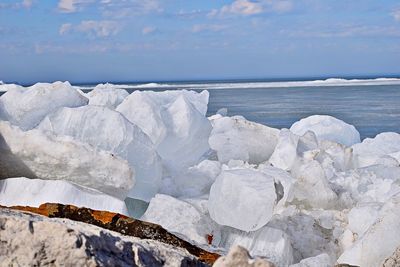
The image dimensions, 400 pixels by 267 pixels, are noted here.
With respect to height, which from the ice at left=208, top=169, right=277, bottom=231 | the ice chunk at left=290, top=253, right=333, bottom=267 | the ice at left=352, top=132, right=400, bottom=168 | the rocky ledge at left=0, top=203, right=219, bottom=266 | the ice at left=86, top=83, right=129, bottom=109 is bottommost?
the ice chunk at left=290, top=253, right=333, bottom=267

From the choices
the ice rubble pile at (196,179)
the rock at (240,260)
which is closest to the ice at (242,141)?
the ice rubble pile at (196,179)

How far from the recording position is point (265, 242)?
11.3ft

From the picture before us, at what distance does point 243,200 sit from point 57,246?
205 centimetres

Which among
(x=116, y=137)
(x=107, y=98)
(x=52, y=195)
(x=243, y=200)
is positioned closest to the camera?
(x=52, y=195)

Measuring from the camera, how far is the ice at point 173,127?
4547mm

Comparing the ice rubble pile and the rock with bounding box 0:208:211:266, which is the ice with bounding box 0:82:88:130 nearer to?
the ice rubble pile

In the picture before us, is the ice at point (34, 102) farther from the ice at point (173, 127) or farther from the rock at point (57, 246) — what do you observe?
the rock at point (57, 246)

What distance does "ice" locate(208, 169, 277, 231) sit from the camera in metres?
3.39

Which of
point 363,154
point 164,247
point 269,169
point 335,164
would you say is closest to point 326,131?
point 363,154

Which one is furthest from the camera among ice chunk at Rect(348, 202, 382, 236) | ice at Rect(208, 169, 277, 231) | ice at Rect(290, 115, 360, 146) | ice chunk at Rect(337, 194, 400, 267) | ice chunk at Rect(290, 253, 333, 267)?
ice at Rect(290, 115, 360, 146)

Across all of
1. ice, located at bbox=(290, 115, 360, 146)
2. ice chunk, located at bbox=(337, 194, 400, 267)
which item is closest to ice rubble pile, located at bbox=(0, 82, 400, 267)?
ice chunk, located at bbox=(337, 194, 400, 267)

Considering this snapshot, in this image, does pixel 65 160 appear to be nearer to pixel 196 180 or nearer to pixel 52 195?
pixel 52 195

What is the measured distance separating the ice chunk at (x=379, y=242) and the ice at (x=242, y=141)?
2.17 meters

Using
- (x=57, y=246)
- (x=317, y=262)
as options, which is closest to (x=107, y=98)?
(x=317, y=262)
